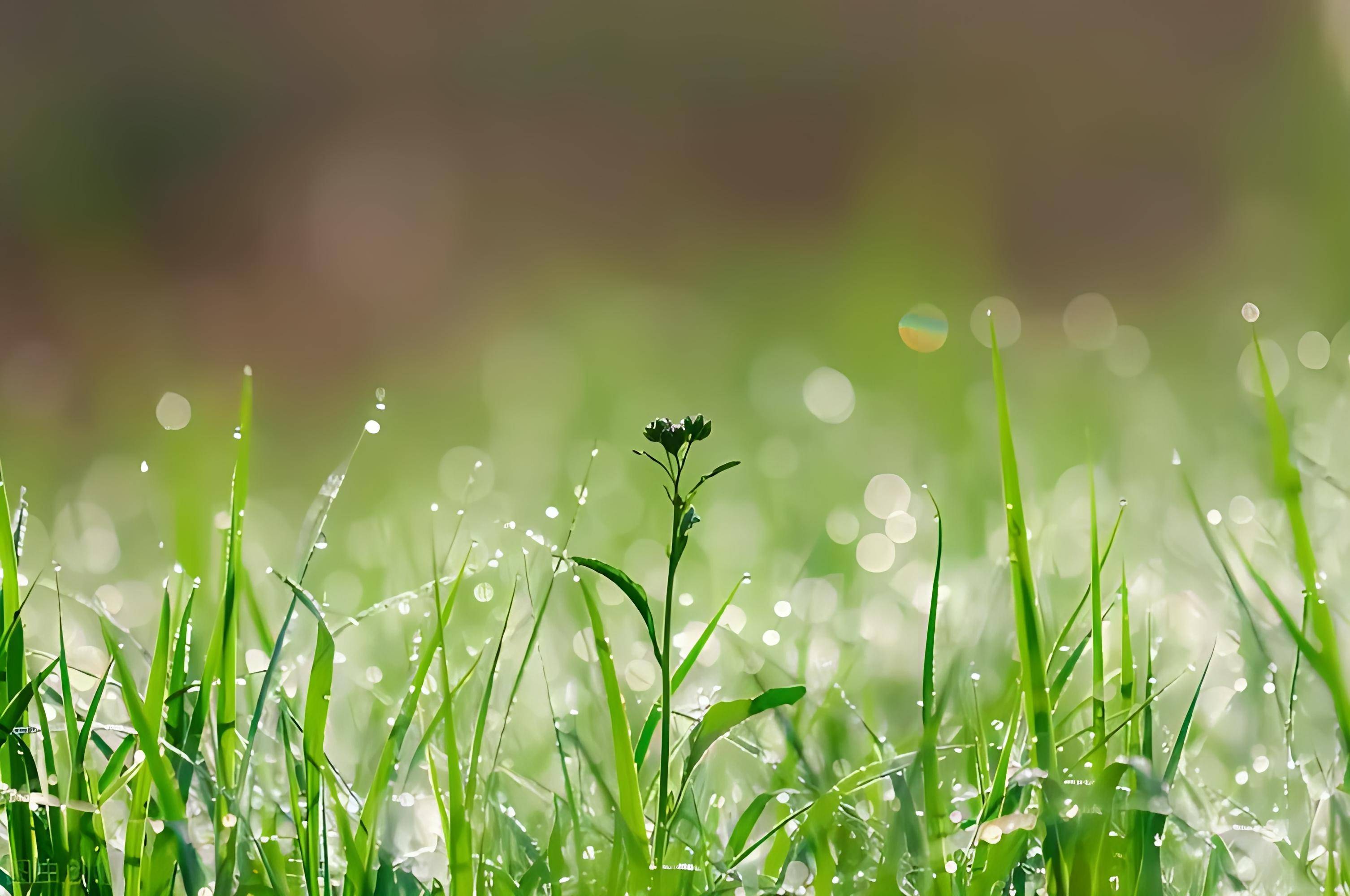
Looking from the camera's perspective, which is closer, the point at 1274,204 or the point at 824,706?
the point at 824,706

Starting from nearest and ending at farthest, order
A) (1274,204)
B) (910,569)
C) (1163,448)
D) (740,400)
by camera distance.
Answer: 1. (910,569)
2. (1163,448)
3. (740,400)
4. (1274,204)

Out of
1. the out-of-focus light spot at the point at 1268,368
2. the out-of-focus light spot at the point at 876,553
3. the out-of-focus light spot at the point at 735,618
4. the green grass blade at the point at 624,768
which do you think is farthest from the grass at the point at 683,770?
the out-of-focus light spot at the point at 1268,368

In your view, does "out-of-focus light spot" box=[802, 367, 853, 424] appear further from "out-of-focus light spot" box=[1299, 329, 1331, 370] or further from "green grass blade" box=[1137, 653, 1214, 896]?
"green grass blade" box=[1137, 653, 1214, 896]

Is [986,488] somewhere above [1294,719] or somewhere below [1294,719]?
above

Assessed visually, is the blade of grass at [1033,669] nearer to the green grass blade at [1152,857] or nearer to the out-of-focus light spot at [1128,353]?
the green grass blade at [1152,857]

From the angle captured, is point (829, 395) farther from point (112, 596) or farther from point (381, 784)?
point (381, 784)

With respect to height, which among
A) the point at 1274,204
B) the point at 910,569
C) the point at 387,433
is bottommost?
the point at 910,569

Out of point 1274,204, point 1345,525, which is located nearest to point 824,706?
point 1345,525

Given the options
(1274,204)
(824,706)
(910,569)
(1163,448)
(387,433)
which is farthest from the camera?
(1274,204)

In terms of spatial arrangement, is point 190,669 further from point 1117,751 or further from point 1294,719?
point 1294,719
